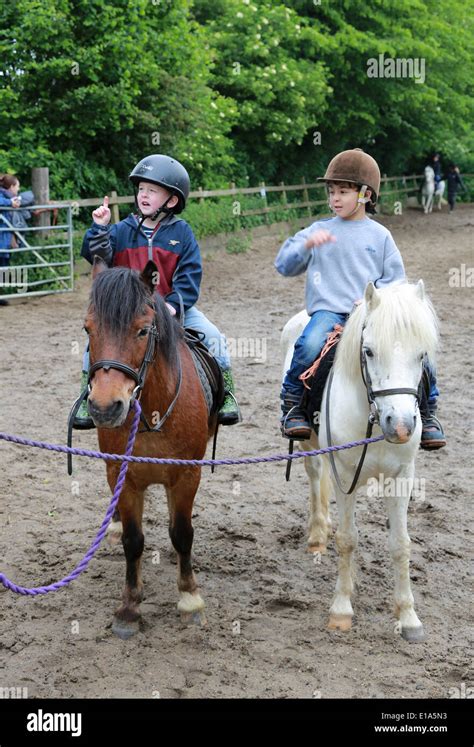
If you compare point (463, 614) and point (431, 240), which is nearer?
point (463, 614)

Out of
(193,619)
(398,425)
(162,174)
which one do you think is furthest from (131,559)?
(162,174)

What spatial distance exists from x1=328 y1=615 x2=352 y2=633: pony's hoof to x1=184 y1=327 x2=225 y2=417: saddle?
1.34m

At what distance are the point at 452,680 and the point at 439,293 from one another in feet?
Answer: 36.3

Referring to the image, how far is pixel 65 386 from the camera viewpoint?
8844mm

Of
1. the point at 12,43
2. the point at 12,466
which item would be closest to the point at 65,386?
the point at 12,466

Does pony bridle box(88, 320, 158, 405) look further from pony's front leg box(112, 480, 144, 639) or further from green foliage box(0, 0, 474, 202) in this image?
green foliage box(0, 0, 474, 202)

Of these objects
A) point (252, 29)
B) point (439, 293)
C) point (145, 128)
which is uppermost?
point (252, 29)

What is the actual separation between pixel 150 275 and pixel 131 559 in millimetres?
1571

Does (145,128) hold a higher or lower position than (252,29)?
lower

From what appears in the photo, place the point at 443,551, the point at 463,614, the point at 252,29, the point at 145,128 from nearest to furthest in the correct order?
the point at 463,614 → the point at 443,551 → the point at 145,128 → the point at 252,29

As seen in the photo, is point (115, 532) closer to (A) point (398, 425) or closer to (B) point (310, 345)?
(B) point (310, 345)

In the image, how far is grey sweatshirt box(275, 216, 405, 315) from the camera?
450 cm
